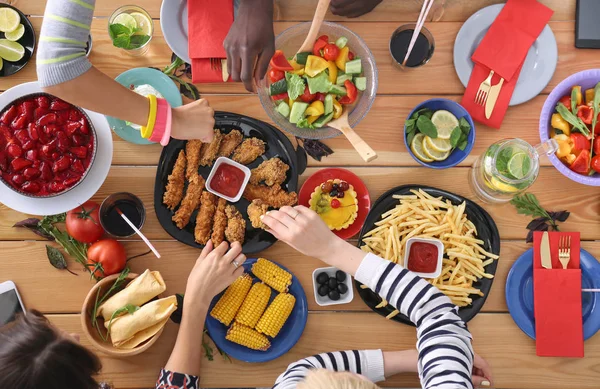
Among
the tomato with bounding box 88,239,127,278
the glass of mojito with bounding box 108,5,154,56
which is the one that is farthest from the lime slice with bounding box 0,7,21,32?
the tomato with bounding box 88,239,127,278

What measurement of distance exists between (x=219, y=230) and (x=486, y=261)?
122 cm

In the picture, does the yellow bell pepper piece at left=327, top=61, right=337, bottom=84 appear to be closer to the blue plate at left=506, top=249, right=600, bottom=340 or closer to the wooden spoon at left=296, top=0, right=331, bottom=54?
the wooden spoon at left=296, top=0, right=331, bottom=54

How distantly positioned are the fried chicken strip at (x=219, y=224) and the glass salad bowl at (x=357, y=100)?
18.2 inches

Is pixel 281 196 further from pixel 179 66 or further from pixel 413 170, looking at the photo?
pixel 179 66

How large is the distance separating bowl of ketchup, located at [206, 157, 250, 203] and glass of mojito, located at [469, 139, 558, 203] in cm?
108

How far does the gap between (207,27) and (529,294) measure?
6.28ft

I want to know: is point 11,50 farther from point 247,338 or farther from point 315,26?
point 247,338

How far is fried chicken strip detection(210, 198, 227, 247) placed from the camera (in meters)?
2.15

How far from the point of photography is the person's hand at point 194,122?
198 cm

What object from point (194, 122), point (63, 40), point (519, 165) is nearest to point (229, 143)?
point (194, 122)

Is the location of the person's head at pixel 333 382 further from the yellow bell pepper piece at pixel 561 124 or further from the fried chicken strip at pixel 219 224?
the yellow bell pepper piece at pixel 561 124

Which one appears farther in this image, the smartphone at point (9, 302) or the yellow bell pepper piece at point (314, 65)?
the smartphone at point (9, 302)

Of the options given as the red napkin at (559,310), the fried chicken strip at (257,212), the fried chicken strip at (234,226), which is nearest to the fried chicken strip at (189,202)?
the fried chicken strip at (234,226)

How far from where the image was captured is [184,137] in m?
2.02
